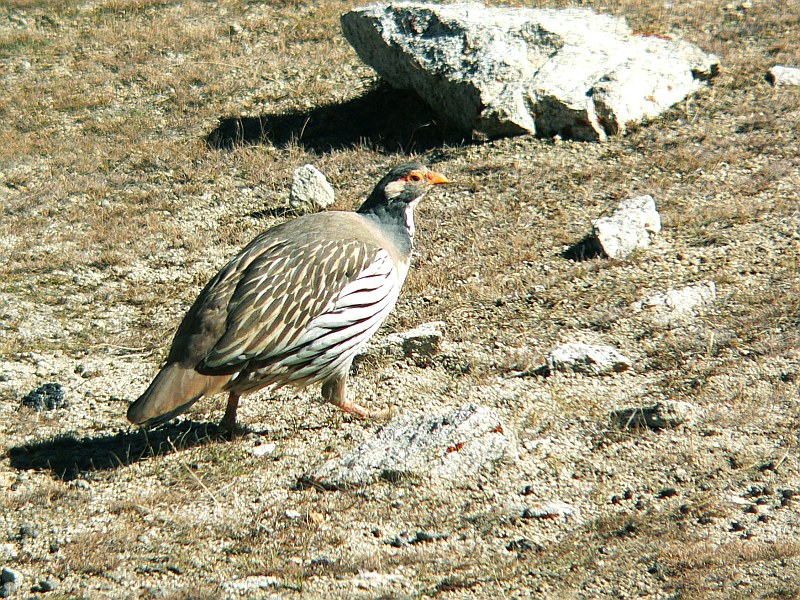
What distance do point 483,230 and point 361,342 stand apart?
12.2 feet

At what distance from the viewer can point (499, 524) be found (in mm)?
5484

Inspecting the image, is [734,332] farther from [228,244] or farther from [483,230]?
[228,244]

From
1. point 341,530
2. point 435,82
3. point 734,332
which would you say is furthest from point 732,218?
point 341,530

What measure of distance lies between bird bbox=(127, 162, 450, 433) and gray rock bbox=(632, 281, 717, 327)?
8.01 feet

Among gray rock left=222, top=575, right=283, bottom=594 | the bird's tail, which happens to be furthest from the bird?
gray rock left=222, top=575, right=283, bottom=594

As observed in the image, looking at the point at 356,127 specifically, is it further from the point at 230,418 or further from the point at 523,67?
the point at 230,418

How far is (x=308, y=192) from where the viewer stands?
34.2 ft

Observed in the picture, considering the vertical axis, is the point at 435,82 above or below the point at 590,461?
above

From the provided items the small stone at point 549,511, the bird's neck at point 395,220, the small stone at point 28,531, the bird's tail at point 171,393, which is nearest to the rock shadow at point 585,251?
the bird's neck at point 395,220

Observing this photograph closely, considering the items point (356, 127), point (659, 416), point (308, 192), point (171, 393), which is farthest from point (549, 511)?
point (356, 127)

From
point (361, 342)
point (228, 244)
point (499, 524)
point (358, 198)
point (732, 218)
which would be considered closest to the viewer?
point (499, 524)

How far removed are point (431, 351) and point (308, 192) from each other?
3.50 metres

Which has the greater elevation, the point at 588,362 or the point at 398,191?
the point at 398,191

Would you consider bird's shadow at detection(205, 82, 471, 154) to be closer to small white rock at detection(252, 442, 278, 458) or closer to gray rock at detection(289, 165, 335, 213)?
gray rock at detection(289, 165, 335, 213)
